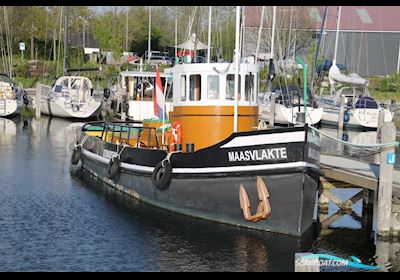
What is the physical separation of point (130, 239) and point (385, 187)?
5.24 metres

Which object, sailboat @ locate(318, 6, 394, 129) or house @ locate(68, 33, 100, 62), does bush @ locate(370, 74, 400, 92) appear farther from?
house @ locate(68, 33, 100, 62)

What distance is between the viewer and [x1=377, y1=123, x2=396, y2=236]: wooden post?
44.9ft

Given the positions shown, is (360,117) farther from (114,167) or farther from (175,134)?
(175,134)

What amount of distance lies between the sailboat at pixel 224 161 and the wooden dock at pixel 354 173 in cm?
66

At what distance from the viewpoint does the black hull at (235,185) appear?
45.3 feet

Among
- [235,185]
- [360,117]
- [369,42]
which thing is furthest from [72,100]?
[369,42]

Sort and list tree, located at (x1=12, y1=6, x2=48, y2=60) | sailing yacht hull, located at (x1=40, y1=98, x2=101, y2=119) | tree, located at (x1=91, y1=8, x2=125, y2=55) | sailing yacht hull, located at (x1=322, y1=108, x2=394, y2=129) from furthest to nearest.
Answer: tree, located at (x1=91, y1=8, x2=125, y2=55)
tree, located at (x1=12, y1=6, x2=48, y2=60)
sailing yacht hull, located at (x1=40, y1=98, x2=101, y2=119)
sailing yacht hull, located at (x1=322, y1=108, x2=394, y2=129)

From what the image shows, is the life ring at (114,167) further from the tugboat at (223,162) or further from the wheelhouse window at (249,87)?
Answer: the wheelhouse window at (249,87)

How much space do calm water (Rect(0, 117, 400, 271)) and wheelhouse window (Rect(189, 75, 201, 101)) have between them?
9.11 ft

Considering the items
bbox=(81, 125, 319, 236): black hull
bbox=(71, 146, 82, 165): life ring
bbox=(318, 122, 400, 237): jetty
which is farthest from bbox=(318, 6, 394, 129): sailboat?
bbox=(81, 125, 319, 236): black hull

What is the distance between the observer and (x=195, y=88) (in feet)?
53.2

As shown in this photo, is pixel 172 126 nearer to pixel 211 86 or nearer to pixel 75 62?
pixel 211 86
